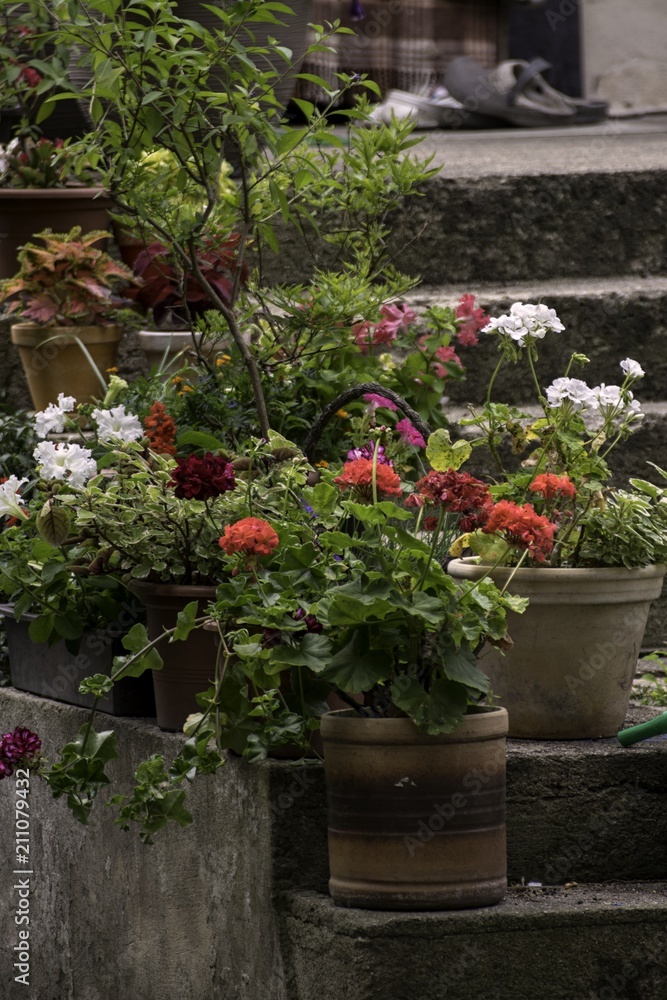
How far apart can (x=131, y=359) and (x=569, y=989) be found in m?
2.34

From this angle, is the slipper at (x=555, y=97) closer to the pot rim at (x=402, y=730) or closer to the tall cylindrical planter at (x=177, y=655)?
the tall cylindrical planter at (x=177, y=655)

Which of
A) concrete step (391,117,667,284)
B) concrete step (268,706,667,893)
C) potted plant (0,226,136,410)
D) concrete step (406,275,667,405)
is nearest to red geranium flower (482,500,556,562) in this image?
concrete step (268,706,667,893)

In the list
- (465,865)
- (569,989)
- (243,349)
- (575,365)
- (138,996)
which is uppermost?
(243,349)

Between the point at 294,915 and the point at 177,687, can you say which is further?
the point at 177,687

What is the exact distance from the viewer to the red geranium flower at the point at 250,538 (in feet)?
6.95

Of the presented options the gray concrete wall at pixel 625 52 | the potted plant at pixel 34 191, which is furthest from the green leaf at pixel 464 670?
the gray concrete wall at pixel 625 52

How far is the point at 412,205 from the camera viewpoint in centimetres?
402

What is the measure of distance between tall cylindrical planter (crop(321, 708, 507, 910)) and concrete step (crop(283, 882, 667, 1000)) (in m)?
0.03

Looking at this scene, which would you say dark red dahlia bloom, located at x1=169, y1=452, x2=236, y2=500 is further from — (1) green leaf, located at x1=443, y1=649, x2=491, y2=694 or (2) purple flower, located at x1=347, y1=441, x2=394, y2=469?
(1) green leaf, located at x1=443, y1=649, x2=491, y2=694

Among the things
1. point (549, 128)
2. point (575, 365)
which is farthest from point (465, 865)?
Result: point (549, 128)

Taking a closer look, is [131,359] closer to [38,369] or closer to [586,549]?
[38,369]

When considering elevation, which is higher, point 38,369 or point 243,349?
point 243,349

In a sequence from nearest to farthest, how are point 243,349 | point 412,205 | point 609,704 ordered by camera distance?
point 609,704, point 243,349, point 412,205

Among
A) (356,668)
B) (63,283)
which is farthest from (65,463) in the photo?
(63,283)
